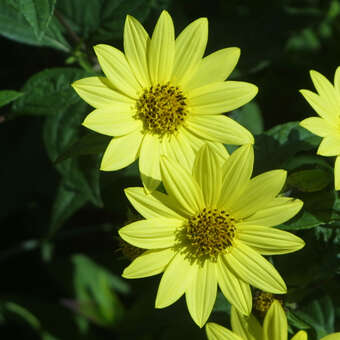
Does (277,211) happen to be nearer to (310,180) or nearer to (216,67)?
(310,180)

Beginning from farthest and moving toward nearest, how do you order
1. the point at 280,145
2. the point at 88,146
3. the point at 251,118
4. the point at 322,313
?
1. the point at 251,118
2. the point at 322,313
3. the point at 280,145
4. the point at 88,146

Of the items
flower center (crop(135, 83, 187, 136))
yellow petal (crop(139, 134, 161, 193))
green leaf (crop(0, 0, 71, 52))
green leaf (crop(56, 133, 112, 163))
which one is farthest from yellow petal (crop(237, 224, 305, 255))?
green leaf (crop(0, 0, 71, 52))

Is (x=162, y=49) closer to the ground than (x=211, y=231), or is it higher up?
higher up

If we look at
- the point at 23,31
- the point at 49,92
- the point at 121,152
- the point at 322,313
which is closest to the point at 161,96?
the point at 121,152

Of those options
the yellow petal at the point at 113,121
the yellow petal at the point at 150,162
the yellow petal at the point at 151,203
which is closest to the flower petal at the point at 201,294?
the yellow petal at the point at 151,203

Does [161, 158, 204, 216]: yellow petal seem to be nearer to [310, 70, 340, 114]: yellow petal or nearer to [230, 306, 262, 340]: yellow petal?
[230, 306, 262, 340]: yellow petal
